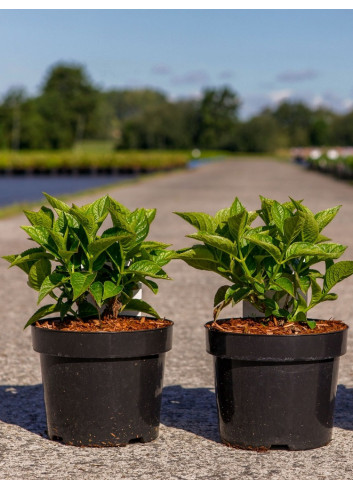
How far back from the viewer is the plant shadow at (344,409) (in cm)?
418

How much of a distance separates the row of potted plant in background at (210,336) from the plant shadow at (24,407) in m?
0.32

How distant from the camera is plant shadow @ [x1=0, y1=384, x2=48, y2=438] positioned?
13.6 ft

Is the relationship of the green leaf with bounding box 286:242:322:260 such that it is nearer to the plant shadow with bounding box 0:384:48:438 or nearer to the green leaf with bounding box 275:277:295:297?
the green leaf with bounding box 275:277:295:297

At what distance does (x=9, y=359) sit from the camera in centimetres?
559

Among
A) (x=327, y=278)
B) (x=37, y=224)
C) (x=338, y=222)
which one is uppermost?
(x=37, y=224)

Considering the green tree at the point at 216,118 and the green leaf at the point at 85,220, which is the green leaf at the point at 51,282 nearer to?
the green leaf at the point at 85,220

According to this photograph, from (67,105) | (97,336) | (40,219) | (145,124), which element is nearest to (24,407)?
(97,336)

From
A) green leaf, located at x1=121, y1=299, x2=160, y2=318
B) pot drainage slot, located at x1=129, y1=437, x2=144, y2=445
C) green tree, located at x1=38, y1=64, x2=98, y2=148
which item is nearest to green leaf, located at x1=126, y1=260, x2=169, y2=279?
green leaf, located at x1=121, y1=299, x2=160, y2=318

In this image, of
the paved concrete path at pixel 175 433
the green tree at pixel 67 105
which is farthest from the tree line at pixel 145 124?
the paved concrete path at pixel 175 433

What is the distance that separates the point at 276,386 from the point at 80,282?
942mm
